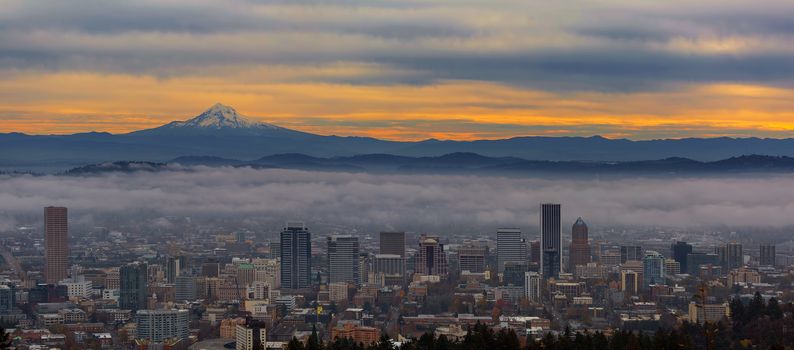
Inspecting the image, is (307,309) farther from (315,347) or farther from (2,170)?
(2,170)

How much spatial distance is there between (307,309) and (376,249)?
98.6ft

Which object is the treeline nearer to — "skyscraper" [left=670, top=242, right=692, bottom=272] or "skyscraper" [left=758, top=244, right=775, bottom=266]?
"skyscraper" [left=758, top=244, right=775, bottom=266]

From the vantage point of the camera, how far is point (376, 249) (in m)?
102

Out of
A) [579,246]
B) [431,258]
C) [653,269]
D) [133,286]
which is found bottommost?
[133,286]

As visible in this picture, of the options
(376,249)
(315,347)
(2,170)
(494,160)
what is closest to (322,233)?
(376,249)

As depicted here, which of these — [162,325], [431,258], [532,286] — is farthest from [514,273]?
[162,325]

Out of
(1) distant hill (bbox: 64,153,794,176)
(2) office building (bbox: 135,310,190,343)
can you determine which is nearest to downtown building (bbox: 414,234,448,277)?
(2) office building (bbox: 135,310,190,343)

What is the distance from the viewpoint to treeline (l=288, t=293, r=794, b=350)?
3338cm

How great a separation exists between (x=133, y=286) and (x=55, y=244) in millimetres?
18117

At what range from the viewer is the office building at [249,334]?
56562 millimetres

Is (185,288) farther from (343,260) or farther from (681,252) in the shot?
(681,252)

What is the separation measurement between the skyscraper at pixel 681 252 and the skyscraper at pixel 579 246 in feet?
17.8

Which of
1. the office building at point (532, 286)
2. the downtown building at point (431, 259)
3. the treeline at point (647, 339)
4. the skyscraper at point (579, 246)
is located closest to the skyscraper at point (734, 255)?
the skyscraper at point (579, 246)

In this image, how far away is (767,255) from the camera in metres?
92.0
